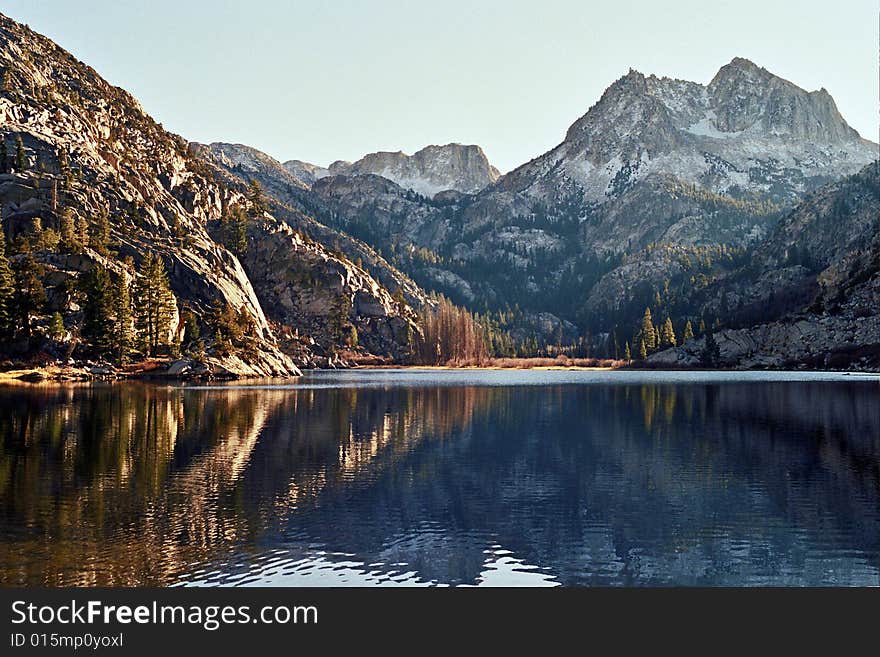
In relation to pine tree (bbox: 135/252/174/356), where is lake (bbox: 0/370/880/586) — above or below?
below

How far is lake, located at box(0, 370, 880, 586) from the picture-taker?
29.0 metres

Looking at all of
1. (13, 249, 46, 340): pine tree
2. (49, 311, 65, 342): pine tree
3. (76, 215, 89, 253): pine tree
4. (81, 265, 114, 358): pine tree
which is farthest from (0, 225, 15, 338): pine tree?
(76, 215, 89, 253): pine tree

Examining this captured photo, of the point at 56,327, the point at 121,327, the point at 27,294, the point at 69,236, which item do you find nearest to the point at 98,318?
the point at 121,327

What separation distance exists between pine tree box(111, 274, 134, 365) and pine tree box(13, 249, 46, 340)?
14.4 meters

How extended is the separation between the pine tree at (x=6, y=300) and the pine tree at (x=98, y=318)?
52.7 feet

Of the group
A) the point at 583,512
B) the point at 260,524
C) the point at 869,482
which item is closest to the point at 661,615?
the point at 583,512

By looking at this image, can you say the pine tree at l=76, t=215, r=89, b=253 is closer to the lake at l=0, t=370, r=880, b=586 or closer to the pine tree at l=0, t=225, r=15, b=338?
the pine tree at l=0, t=225, r=15, b=338

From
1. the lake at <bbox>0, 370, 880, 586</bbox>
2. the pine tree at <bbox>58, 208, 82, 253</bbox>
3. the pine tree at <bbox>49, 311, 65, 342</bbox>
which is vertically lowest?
the lake at <bbox>0, 370, 880, 586</bbox>

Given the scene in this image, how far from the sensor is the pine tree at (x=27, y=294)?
154 m

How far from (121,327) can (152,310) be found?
655 inches

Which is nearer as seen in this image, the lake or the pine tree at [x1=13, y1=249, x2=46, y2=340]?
the lake

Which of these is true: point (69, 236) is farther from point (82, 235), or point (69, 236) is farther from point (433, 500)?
point (433, 500)

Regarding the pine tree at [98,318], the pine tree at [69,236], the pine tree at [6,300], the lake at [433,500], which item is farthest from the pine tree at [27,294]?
the lake at [433,500]

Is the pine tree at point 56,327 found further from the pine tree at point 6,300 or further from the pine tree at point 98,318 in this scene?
the pine tree at point 6,300
